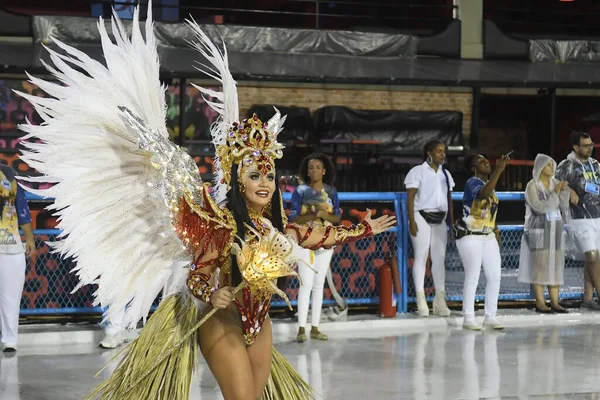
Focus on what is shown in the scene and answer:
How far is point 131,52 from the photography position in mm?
5754

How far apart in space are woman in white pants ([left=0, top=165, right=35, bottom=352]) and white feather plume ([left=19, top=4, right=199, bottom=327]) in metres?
3.78

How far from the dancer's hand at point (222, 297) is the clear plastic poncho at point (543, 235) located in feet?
23.7

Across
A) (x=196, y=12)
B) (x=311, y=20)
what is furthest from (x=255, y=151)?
(x=311, y=20)

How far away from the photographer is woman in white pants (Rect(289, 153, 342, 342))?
33.7 feet

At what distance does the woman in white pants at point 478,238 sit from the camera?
35.8 feet

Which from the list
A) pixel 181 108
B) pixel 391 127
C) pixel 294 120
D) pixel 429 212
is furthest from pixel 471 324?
pixel 391 127

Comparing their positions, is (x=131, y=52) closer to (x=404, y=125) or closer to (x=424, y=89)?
(x=404, y=125)

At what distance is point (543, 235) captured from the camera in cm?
1186

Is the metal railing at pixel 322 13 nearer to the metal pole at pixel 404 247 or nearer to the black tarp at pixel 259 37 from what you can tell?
the black tarp at pixel 259 37

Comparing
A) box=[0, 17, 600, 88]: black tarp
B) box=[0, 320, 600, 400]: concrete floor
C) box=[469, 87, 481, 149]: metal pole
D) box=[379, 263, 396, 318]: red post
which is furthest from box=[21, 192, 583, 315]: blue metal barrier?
box=[469, 87, 481, 149]: metal pole

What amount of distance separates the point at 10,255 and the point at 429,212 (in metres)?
4.40

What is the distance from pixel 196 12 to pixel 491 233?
10914 mm

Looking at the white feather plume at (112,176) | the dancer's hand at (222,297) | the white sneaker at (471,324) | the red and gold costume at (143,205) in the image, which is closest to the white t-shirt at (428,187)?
the white sneaker at (471,324)

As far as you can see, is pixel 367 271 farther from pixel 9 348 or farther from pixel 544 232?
pixel 9 348
